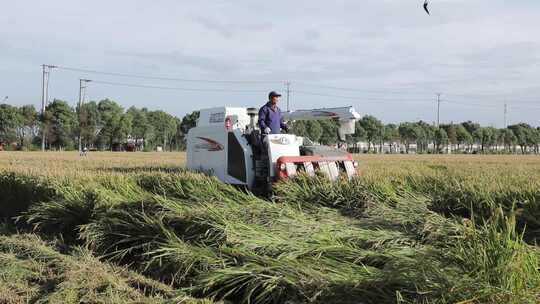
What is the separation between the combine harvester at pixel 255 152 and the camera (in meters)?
10.2

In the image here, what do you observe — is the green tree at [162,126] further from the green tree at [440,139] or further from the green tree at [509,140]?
the green tree at [509,140]

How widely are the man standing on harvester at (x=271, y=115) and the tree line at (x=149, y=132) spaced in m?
51.2

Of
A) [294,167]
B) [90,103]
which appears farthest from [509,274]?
[90,103]

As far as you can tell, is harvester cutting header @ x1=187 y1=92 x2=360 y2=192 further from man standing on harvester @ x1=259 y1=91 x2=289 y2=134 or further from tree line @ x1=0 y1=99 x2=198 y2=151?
tree line @ x1=0 y1=99 x2=198 y2=151

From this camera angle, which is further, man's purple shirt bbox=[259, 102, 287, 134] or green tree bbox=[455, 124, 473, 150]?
green tree bbox=[455, 124, 473, 150]

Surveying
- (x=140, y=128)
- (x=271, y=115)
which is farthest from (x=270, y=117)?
(x=140, y=128)

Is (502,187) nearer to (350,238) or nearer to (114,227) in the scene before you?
(350,238)

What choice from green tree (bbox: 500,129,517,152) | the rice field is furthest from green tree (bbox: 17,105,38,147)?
green tree (bbox: 500,129,517,152)

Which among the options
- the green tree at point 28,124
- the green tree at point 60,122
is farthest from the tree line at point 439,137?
the green tree at point 28,124

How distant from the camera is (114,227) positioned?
723 centimetres

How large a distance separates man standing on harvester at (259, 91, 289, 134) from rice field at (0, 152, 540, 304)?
8.51 ft

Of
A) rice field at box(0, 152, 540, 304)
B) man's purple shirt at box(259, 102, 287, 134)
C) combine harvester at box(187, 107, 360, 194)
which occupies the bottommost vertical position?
rice field at box(0, 152, 540, 304)

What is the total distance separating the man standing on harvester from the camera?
10.9m

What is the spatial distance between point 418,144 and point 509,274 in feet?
333
